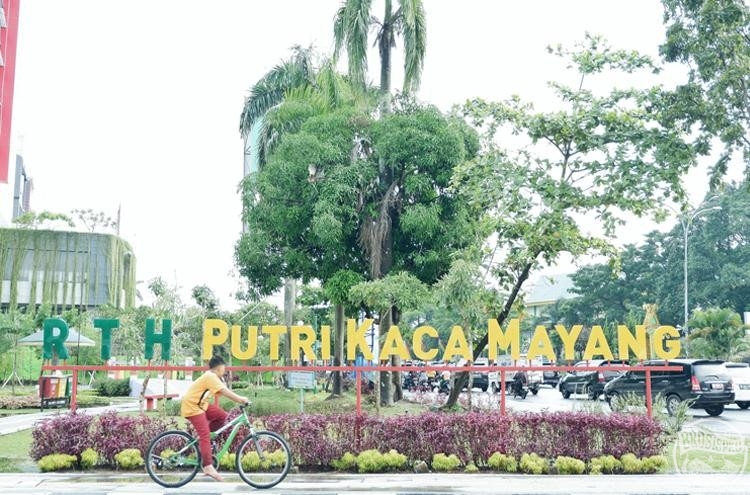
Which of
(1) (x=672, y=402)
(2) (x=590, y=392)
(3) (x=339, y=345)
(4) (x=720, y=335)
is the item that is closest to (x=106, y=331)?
(3) (x=339, y=345)

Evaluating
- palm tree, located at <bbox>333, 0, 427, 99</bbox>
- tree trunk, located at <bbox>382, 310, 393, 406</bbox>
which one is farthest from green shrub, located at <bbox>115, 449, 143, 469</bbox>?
palm tree, located at <bbox>333, 0, 427, 99</bbox>

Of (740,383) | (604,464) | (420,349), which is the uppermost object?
(420,349)

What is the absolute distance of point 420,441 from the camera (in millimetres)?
12688

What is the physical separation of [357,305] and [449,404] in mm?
6232

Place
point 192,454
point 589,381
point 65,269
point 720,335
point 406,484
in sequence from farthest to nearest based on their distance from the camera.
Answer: point 65,269 → point 720,335 → point 589,381 → point 406,484 → point 192,454

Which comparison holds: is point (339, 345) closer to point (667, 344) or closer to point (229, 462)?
point (667, 344)

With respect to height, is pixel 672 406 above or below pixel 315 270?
below

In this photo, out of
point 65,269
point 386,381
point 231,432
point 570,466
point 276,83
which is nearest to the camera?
point 231,432

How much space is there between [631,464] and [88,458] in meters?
8.22

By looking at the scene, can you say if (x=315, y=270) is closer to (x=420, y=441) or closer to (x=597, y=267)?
(x=420, y=441)

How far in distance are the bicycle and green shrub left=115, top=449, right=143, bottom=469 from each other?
3.71 feet

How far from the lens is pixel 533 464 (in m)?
12.5

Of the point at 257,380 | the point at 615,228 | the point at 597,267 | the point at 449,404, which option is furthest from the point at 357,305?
the point at 597,267

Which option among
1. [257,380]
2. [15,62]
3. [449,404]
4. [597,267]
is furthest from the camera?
[597,267]
